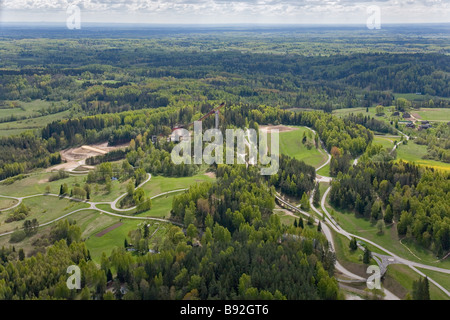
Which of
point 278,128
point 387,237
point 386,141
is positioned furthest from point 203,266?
point 386,141

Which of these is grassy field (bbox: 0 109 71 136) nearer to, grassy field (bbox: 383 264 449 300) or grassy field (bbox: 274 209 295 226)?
grassy field (bbox: 274 209 295 226)

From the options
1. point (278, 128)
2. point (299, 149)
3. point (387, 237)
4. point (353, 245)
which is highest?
point (278, 128)

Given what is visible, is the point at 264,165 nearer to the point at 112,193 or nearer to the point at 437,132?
the point at 112,193

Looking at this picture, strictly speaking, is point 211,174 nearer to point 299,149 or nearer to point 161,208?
point 161,208

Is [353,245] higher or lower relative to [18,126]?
lower

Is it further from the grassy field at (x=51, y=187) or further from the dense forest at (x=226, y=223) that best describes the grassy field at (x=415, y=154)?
the grassy field at (x=51, y=187)

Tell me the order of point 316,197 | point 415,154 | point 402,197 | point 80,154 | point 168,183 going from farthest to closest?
point 80,154, point 415,154, point 168,183, point 316,197, point 402,197
